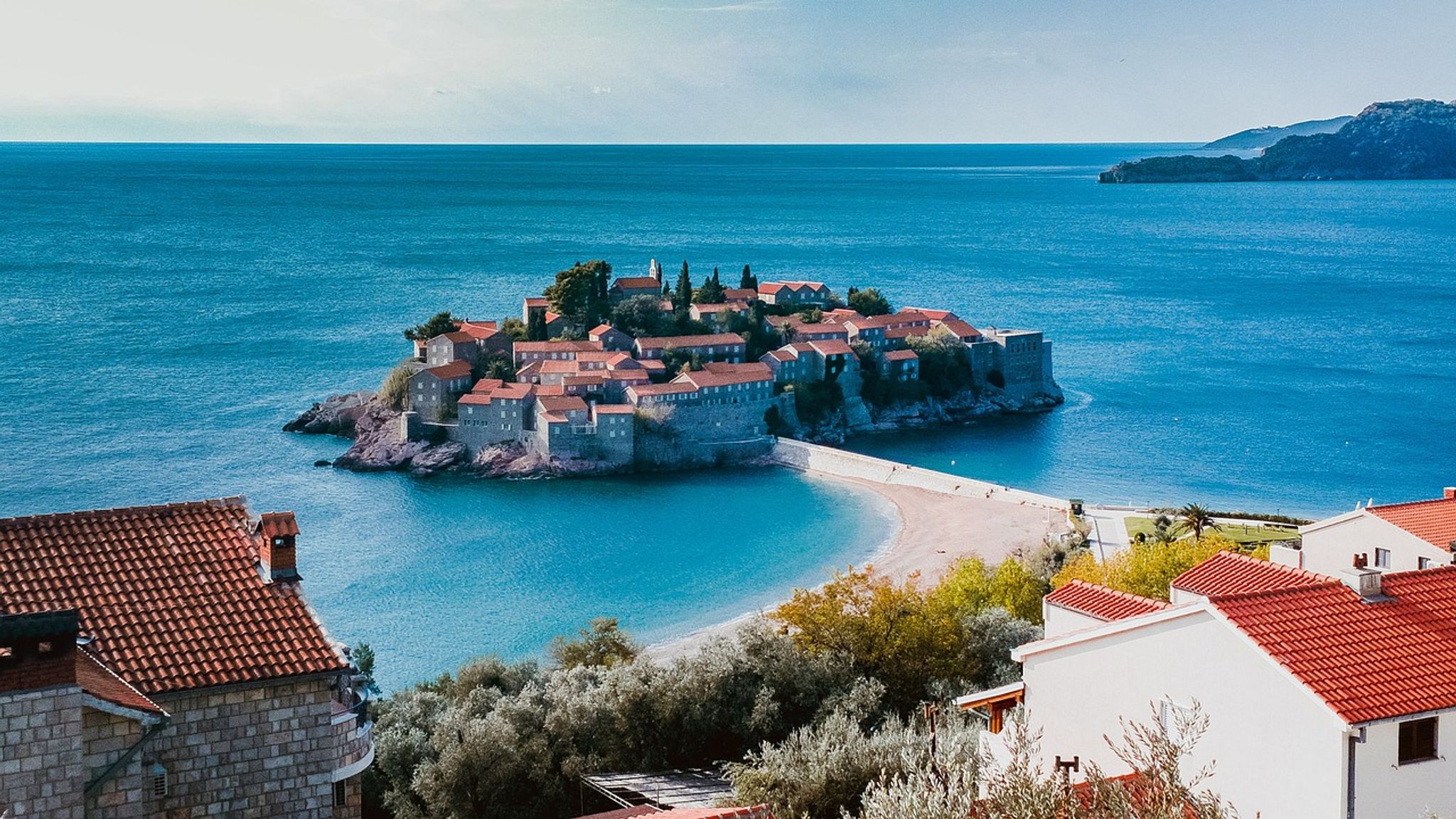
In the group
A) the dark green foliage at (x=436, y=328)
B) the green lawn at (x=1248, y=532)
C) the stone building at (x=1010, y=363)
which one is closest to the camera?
the green lawn at (x=1248, y=532)

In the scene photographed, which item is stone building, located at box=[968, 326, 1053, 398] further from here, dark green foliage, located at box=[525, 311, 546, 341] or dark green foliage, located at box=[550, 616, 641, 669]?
dark green foliage, located at box=[550, 616, 641, 669]

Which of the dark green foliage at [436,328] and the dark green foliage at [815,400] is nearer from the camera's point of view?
the dark green foliage at [815,400]

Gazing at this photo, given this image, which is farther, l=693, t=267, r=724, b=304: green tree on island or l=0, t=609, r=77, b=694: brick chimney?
l=693, t=267, r=724, b=304: green tree on island

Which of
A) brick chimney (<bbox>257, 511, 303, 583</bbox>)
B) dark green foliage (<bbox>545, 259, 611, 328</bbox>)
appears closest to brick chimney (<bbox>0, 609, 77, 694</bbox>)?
brick chimney (<bbox>257, 511, 303, 583</bbox>)

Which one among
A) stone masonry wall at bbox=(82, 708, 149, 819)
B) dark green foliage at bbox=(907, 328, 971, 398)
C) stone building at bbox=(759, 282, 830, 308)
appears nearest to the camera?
stone masonry wall at bbox=(82, 708, 149, 819)

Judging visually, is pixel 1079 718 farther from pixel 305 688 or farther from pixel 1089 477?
pixel 1089 477

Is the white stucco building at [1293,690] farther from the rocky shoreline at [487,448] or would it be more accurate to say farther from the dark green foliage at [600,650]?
the rocky shoreline at [487,448]

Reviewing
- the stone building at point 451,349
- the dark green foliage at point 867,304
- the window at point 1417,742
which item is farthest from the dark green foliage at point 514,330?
the window at point 1417,742
